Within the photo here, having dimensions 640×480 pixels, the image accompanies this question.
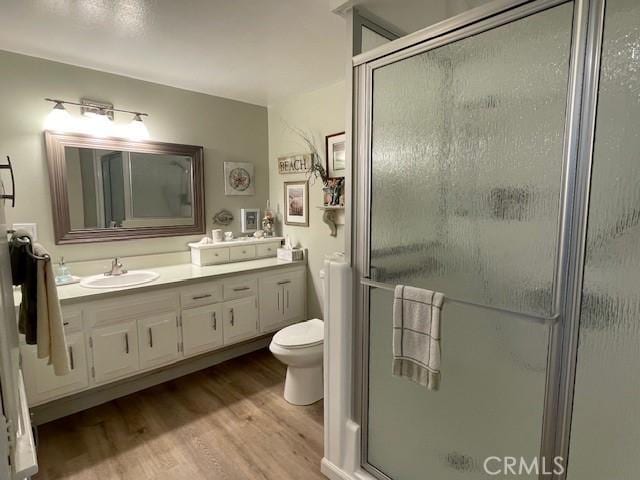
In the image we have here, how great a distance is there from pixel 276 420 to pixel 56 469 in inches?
45.7

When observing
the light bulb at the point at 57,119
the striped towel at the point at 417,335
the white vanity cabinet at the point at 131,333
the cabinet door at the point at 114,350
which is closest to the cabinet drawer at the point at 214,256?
the white vanity cabinet at the point at 131,333

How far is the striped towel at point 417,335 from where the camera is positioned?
1.24m

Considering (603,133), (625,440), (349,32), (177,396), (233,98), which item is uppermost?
(233,98)

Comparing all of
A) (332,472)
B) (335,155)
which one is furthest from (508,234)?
(335,155)

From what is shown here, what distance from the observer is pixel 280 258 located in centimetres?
321

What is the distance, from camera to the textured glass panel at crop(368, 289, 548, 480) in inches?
45.4

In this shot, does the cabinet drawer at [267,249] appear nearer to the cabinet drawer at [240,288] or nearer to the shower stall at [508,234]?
the cabinet drawer at [240,288]

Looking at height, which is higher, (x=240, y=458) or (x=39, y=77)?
(x=39, y=77)

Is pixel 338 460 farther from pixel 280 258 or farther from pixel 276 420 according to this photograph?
pixel 280 258

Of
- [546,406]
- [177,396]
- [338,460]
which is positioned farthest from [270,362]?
[546,406]

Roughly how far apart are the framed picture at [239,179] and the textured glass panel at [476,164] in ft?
6.55

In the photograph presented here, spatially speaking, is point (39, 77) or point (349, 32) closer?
point (349, 32)

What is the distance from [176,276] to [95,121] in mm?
1239

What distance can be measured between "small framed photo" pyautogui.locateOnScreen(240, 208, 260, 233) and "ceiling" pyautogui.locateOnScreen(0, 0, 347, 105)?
114cm
